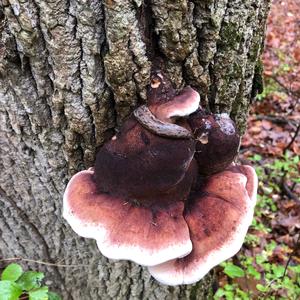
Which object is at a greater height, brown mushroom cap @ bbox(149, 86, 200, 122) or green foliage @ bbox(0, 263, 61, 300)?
brown mushroom cap @ bbox(149, 86, 200, 122)

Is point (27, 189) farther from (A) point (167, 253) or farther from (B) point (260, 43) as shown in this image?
(B) point (260, 43)

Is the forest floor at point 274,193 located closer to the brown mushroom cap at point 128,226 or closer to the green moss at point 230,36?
the brown mushroom cap at point 128,226

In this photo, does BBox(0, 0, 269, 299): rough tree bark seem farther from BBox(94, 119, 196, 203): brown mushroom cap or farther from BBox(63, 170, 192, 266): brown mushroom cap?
BBox(63, 170, 192, 266): brown mushroom cap

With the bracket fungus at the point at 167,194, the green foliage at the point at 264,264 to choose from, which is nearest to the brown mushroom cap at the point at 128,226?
the bracket fungus at the point at 167,194

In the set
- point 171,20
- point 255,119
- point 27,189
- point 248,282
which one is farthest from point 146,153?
point 255,119

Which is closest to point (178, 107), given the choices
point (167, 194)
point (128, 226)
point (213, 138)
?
point (213, 138)

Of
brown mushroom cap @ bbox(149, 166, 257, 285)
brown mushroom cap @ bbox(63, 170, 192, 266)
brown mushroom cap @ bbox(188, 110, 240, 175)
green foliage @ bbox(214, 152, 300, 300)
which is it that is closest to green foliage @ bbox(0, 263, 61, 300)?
brown mushroom cap @ bbox(63, 170, 192, 266)

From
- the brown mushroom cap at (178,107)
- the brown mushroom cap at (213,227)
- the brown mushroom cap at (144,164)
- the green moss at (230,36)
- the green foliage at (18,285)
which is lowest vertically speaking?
the green foliage at (18,285)
